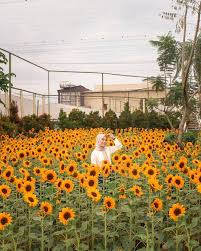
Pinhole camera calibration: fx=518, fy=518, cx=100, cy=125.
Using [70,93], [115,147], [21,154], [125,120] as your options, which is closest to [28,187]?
[21,154]

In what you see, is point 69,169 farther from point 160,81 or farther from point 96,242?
point 160,81

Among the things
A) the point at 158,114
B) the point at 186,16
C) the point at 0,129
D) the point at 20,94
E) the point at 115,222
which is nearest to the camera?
the point at 115,222

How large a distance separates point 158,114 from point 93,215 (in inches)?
824

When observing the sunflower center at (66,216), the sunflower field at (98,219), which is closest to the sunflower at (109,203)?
the sunflower field at (98,219)

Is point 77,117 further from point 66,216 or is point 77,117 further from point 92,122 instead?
point 66,216

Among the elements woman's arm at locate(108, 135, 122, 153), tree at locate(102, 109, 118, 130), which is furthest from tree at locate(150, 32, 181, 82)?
woman's arm at locate(108, 135, 122, 153)

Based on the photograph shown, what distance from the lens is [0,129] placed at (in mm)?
13039

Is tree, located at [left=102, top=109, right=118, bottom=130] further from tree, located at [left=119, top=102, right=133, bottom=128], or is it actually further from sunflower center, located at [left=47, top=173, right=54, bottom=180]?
sunflower center, located at [left=47, top=173, right=54, bottom=180]

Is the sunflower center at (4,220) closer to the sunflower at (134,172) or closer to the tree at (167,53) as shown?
the sunflower at (134,172)

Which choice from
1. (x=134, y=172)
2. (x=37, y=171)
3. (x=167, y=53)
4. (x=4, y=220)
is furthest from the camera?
(x=167, y=53)

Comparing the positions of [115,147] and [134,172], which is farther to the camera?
[115,147]

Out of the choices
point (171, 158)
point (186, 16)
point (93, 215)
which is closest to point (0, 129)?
point (186, 16)

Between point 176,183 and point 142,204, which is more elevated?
point 176,183

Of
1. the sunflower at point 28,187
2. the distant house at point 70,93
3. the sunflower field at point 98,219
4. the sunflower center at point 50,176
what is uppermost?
the distant house at point 70,93
